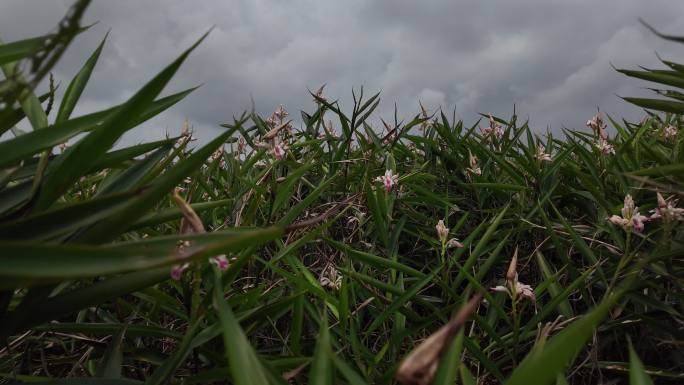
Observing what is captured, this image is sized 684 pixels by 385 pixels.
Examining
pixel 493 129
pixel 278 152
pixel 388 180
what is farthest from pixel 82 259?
pixel 493 129

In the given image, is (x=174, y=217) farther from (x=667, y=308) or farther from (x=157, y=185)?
(x=667, y=308)

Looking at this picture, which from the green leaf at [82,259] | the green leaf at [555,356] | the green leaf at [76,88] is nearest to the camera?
the green leaf at [555,356]

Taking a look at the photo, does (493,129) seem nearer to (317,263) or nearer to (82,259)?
(317,263)

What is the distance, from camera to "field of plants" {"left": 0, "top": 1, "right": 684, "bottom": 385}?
2.44ft

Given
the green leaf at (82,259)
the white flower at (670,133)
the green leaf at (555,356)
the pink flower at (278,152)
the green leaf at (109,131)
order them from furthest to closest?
1. the white flower at (670,133)
2. the pink flower at (278,152)
3. the green leaf at (109,131)
4. the green leaf at (82,259)
5. the green leaf at (555,356)

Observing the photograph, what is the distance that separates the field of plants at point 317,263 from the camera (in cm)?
75

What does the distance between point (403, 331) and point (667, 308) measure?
0.64m

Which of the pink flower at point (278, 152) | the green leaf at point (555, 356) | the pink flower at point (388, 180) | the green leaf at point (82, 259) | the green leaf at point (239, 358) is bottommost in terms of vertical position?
the green leaf at point (555, 356)

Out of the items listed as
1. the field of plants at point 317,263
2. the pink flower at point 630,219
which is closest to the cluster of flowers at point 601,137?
the field of plants at point 317,263

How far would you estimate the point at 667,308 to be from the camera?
1.46m

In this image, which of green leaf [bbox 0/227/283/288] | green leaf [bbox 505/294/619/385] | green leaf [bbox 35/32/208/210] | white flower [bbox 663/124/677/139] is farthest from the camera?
white flower [bbox 663/124/677/139]

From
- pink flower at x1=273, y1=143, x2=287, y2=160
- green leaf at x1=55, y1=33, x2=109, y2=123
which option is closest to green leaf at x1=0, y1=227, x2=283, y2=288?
green leaf at x1=55, y1=33, x2=109, y2=123

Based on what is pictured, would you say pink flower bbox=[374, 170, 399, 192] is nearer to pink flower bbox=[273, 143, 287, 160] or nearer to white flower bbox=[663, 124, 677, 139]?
pink flower bbox=[273, 143, 287, 160]

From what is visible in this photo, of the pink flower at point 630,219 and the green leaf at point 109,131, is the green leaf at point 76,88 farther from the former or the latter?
the pink flower at point 630,219
